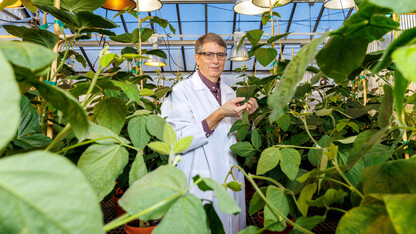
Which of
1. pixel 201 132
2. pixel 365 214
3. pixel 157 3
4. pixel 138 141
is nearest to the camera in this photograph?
pixel 365 214

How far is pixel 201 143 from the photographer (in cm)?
143

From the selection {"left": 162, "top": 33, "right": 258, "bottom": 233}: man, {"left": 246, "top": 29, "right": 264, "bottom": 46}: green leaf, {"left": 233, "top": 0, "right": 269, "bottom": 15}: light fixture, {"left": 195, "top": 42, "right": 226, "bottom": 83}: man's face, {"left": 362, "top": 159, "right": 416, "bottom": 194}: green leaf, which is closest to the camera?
{"left": 362, "top": 159, "right": 416, "bottom": 194}: green leaf

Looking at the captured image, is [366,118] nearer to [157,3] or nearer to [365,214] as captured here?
[365,214]

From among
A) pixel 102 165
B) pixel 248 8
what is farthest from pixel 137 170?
pixel 248 8

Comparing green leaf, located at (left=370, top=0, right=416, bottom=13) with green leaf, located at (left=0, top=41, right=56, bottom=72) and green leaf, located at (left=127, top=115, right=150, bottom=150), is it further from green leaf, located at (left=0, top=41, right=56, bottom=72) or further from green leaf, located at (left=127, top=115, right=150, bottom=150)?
green leaf, located at (left=127, top=115, right=150, bottom=150)

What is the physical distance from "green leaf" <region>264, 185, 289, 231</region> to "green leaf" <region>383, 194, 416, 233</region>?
0.64 feet

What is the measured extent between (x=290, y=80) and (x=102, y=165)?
0.88 feet

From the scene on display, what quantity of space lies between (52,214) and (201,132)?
1.25 meters

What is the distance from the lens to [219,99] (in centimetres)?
177

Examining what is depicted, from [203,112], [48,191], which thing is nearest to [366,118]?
[203,112]

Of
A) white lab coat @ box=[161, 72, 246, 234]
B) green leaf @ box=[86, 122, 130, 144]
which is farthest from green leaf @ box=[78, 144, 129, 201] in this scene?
white lab coat @ box=[161, 72, 246, 234]

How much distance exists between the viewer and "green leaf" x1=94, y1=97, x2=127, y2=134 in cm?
47

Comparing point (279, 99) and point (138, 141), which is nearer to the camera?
point (279, 99)

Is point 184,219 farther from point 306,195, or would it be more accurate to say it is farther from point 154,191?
point 306,195
